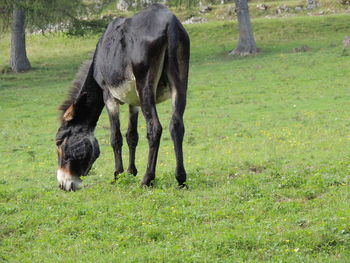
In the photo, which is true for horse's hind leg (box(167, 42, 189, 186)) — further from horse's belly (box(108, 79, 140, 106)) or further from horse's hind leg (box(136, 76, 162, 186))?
horse's belly (box(108, 79, 140, 106))

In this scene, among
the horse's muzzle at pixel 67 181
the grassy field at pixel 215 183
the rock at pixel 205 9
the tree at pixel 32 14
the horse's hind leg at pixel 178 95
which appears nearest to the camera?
the grassy field at pixel 215 183

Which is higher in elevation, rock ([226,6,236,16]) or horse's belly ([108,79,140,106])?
horse's belly ([108,79,140,106])

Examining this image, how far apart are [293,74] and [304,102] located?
20.2 ft

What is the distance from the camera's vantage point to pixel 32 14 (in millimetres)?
32281

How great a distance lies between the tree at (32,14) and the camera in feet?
105

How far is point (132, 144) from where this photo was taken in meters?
10.7

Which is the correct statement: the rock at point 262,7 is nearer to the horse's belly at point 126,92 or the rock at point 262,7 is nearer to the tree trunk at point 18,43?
the tree trunk at point 18,43

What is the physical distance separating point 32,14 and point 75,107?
76.5 ft

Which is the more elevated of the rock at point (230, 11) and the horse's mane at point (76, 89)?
the horse's mane at point (76, 89)

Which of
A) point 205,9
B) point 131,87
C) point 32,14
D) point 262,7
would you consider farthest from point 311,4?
point 131,87

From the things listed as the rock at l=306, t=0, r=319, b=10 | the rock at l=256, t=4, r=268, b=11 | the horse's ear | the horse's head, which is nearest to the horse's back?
the horse's ear

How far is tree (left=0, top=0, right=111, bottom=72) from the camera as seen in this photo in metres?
32.0

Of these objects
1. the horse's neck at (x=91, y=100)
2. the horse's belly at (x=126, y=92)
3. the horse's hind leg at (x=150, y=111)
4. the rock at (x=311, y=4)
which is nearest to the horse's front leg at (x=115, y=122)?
the horse's belly at (x=126, y=92)

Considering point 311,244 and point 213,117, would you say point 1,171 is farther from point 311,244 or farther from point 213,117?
point 311,244
